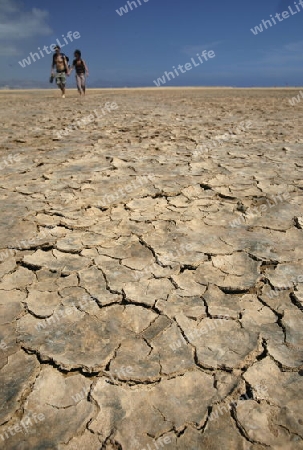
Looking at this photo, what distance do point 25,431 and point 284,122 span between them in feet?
19.3

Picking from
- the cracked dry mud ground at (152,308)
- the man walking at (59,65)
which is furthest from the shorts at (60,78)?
the cracked dry mud ground at (152,308)

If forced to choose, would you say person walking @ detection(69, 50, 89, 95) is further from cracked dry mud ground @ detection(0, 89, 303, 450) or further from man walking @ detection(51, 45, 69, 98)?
cracked dry mud ground @ detection(0, 89, 303, 450)

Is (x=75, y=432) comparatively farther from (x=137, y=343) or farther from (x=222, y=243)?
(x=222, y=243)

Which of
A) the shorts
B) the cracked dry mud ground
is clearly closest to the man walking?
the shorts

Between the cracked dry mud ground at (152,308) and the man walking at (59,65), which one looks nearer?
the cracked dry mud ground at (152,308)

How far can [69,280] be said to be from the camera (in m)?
1.62

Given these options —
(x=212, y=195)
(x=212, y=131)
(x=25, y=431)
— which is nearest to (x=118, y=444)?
(x=25, y=431)

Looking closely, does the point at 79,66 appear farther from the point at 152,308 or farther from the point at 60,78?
the point at 152,308

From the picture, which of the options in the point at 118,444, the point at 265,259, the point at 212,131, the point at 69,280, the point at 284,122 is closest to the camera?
the point at 118,444

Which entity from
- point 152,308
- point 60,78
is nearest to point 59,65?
point 60,78

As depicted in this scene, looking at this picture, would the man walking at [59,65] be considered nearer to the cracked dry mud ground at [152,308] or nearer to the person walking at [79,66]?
the person walking at [79,66]

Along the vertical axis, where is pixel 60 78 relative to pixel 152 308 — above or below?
above

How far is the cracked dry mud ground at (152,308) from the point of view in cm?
101

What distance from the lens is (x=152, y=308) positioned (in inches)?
57.4
